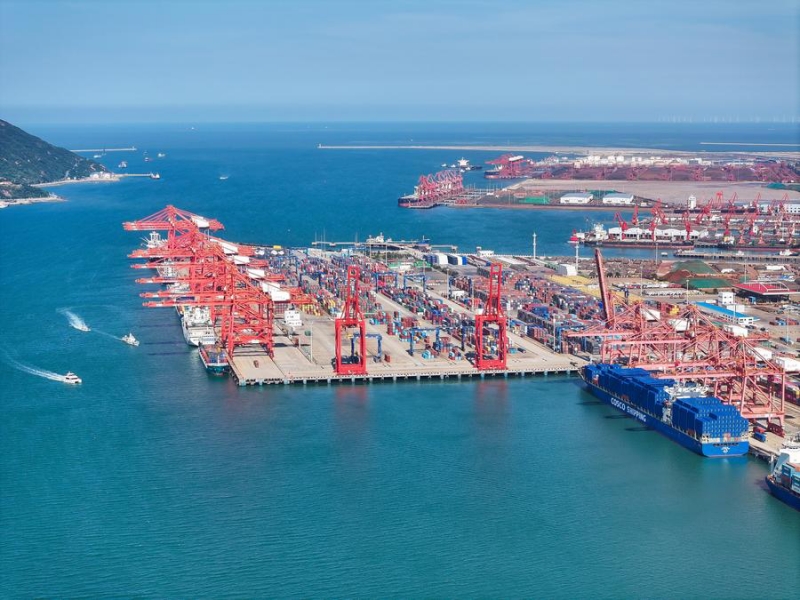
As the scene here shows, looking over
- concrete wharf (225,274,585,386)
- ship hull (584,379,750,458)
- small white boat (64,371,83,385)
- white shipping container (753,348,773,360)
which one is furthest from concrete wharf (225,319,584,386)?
white shipping container (753,348,773,360)

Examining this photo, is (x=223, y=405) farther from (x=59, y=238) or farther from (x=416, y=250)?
(x=59, y=238)

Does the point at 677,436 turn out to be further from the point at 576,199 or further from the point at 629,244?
the point at 576,199

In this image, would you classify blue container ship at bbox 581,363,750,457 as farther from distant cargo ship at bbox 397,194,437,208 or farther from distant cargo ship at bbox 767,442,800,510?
distant cargo ship at bbox 397,194,437,208

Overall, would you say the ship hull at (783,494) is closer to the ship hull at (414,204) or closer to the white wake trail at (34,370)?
the white wake trail at (34,370)

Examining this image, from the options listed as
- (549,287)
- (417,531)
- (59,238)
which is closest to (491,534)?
(417,531)

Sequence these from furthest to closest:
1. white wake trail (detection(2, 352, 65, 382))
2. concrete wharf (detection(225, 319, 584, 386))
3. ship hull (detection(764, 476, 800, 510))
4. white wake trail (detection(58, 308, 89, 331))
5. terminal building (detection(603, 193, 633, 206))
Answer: terminal building (detection(603, 193, 633, 206)) → white wake trail (detection(58, 308, 89, 331)) → white wake trail (detection(2, 352, 65, 382)) → concrete wharf (detection(225, 319, 584, 386)) → ship hull (detection(764, 476, 800, 510))

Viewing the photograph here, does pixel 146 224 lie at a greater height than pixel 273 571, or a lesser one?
greater
